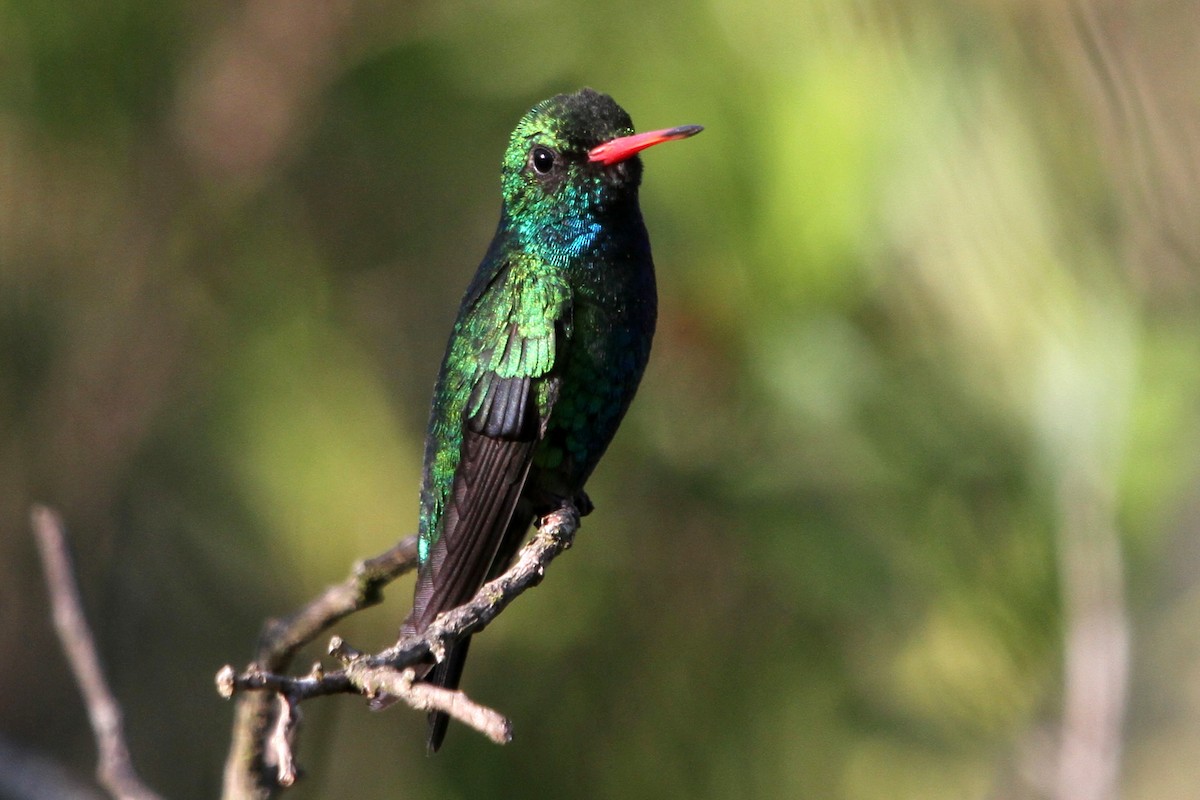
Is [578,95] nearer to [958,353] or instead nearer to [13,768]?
[958,353]

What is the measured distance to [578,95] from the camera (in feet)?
7.20

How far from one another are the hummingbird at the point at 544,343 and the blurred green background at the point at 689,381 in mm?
145

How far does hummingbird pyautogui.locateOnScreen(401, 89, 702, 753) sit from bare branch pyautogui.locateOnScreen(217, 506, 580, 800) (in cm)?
11

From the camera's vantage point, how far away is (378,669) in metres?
1.20

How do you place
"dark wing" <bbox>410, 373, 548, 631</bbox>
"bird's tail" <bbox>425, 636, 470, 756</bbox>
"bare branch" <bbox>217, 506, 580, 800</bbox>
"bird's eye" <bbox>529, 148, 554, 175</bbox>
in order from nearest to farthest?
"bare branch" <bbox>217, 506, 580, 800</bbox>, "bird's tail" <bbox>425, 636, 470, 756</bbox>, "dark wing" <bbox>410, 373, 548, 631</bbox>, "bird's eye" <bbox>529, 148, 554, 175</bbox>

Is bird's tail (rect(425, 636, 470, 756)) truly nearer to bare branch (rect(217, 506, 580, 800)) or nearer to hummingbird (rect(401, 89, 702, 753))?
hummingbird (rect(401, 89, 702, 753))

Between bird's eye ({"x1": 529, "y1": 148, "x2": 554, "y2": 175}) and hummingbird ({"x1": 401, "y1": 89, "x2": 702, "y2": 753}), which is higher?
bird's eye ({"x1": 529, "y1": 148, "x2": 554, "y2": 175})

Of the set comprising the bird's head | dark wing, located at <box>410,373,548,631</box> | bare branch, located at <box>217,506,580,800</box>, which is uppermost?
the bird's head

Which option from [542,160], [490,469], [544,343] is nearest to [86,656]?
[490,469]

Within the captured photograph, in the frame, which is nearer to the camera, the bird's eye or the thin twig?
the thin twig

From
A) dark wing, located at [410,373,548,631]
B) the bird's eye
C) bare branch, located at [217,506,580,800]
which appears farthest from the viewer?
the bird's eye

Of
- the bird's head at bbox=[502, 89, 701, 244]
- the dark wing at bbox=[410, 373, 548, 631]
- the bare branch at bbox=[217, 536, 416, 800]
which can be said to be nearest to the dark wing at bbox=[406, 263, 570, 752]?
the dark wing at bbox=[410, 373, 548, 631]

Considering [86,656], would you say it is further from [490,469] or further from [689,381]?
[689,381]

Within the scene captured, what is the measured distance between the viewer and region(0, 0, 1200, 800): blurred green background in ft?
6.44
